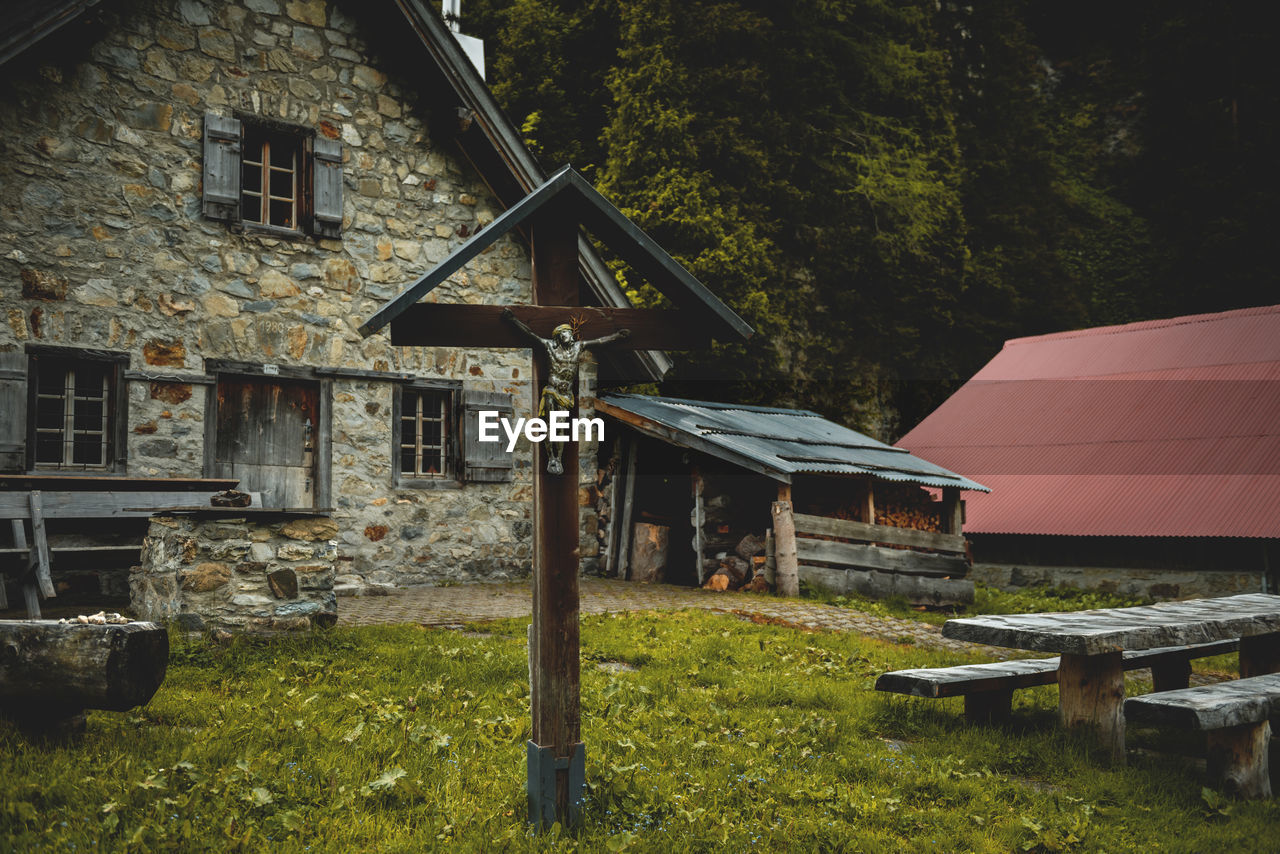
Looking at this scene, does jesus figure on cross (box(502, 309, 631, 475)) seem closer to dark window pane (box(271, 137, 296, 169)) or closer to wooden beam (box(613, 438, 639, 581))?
dark window pane (box(271, 137, 296, 169))

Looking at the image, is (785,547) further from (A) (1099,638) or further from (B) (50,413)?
(B) (50,413)

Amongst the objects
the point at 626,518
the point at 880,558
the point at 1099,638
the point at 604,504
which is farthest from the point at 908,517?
the point at 1099,638

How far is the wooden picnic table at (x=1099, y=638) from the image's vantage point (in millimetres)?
5359

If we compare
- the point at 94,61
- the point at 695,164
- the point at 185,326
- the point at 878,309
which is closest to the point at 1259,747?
the point at 185,326

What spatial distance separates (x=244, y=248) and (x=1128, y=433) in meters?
14.3

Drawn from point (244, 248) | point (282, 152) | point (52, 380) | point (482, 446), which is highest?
point (282, 152)

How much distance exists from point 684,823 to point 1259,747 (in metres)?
3.20

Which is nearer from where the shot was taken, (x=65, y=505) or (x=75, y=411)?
(x=65, y=505)

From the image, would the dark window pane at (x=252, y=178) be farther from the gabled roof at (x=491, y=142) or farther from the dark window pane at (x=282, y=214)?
the gabled roof at (x=491, y=142)

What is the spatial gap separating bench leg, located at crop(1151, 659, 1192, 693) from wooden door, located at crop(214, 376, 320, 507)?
29.5 feet

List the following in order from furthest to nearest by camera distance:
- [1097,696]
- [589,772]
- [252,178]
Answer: [252,178], [1097,696], [589,772]

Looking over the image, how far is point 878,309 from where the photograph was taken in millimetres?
25797

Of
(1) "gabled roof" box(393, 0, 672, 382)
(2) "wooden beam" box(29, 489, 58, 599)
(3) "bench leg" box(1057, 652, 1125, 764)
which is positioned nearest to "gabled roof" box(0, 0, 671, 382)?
(1) "gabled roof" box(393, 0, 672, 382)

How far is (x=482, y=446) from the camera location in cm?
1303
